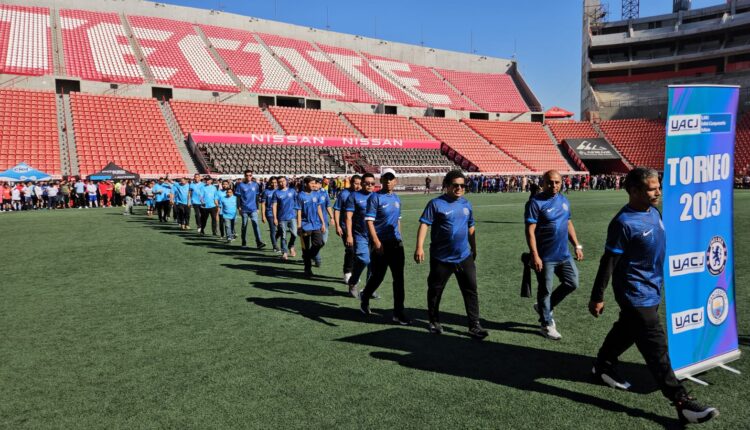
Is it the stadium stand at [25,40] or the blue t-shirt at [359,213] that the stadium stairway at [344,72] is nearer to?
the stadium stand at [25,40]

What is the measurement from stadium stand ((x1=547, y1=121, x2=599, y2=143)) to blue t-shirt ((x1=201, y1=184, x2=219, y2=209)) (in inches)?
1772

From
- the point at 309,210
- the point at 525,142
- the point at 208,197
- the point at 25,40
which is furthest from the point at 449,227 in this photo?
the point at 525,142

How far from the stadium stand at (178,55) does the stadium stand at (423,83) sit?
1986 cm

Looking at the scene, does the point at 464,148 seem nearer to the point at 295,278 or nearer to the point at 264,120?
the point at 264,120

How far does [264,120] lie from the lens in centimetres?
3997

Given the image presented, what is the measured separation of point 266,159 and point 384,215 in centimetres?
3019

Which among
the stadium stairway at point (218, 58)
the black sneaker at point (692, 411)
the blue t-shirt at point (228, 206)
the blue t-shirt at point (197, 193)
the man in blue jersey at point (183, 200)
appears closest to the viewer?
the black sneaker at point (692, 411)

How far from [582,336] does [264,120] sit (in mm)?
37718

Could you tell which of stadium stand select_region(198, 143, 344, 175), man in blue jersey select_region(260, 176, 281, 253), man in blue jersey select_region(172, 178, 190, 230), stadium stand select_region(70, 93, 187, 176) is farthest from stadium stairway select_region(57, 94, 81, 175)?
man in blue jersey select_region(260, 176, 281, 253)

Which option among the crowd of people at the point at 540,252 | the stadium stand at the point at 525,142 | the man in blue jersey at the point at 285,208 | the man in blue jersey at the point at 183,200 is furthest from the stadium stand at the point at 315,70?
the crowd of people at the point at 540,252

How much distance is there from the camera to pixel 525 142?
4962 centimetres

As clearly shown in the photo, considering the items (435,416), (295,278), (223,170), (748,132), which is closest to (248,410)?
(435,416)

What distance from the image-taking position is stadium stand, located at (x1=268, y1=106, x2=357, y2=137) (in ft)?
133

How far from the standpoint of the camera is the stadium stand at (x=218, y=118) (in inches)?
1449
